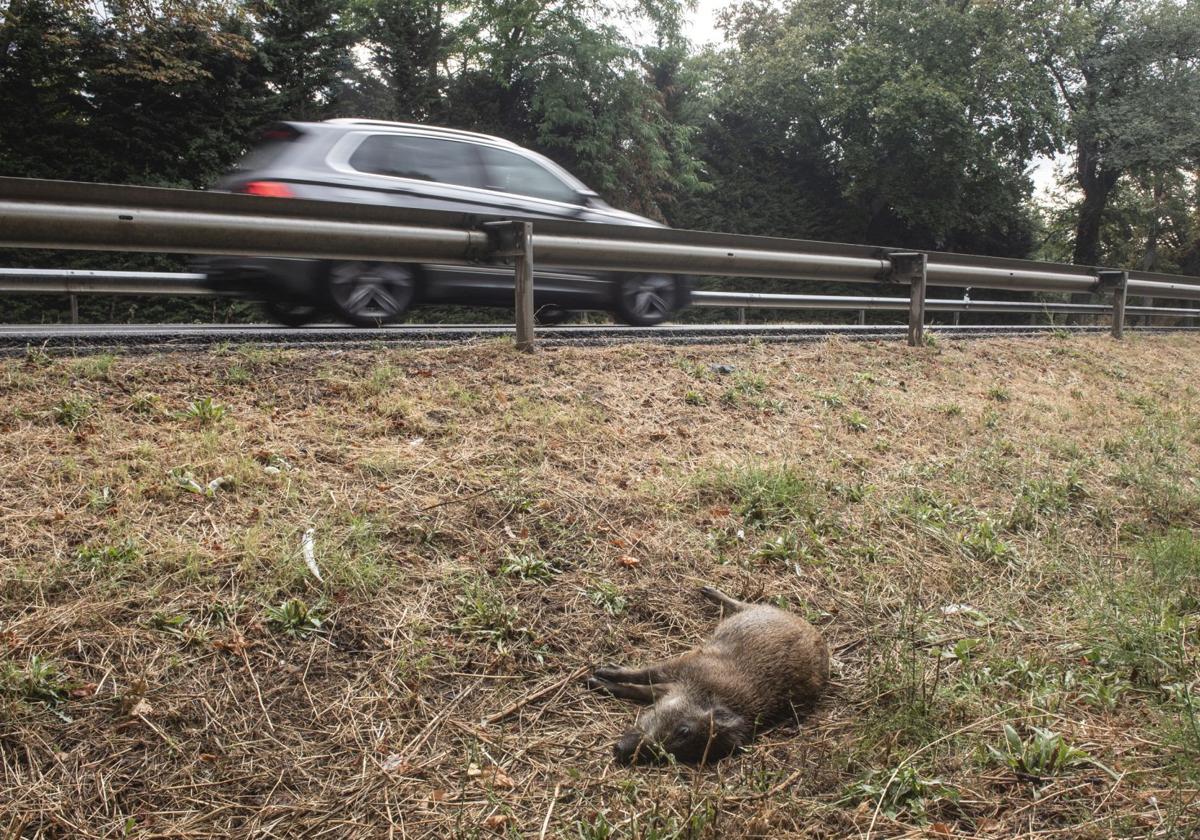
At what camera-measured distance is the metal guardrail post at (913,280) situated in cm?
793

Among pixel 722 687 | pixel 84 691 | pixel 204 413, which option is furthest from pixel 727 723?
pixel 204 413

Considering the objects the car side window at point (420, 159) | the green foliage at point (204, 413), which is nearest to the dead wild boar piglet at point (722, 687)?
the green foliage at point (204, 413)

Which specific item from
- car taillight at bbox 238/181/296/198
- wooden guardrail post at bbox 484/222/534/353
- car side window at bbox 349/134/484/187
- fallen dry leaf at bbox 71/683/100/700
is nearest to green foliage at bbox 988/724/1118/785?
fallen dry leaf at bbox 71/683/100/700

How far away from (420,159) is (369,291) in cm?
171

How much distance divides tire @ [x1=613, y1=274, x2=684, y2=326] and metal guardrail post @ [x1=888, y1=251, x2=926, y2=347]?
2125 mm

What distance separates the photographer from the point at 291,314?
7.18 metres

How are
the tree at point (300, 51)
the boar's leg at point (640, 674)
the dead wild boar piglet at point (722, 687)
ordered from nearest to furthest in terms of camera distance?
→ the dead wild boar piglet at point (722, 687), the boar's leg at point (640, 674), the tree at point (300, 51)

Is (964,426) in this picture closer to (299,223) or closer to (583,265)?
(583,265)

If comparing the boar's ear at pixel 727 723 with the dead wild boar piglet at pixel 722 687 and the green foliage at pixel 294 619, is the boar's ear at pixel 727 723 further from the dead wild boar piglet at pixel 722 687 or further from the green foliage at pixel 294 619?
the green foliage at pixel 294 619

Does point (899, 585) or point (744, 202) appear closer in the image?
point (899, 585)

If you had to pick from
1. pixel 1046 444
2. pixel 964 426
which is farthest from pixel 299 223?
pixel 1046 444

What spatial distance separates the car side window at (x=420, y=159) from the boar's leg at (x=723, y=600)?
5.24 metres

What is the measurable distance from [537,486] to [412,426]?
775 millimetres

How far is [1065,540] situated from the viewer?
407cm
